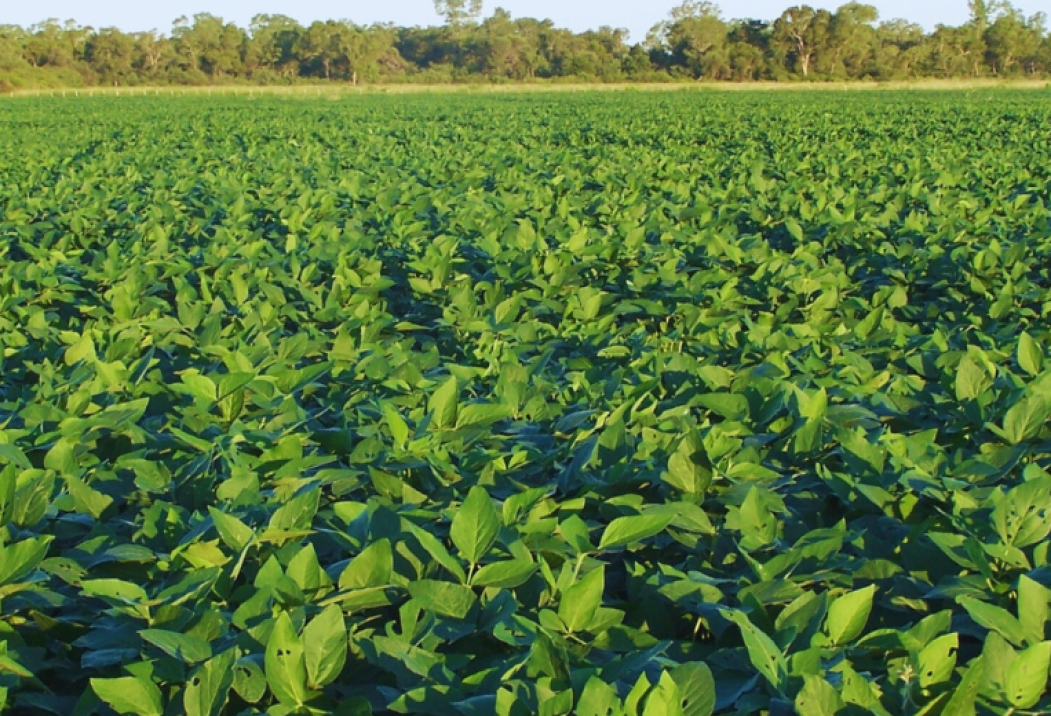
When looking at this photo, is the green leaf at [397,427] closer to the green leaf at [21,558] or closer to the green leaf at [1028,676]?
the green leaf at [21,558]

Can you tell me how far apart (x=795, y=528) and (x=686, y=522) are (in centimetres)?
30

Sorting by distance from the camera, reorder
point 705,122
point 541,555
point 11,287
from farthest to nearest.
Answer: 1. point 705,122
2. point 11,287
3. point 541,555

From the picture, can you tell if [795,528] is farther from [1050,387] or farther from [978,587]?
[1050,387]

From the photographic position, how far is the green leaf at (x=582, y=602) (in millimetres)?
1450

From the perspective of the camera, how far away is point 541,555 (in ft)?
5.65

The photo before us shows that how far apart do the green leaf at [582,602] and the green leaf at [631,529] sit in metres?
0.18

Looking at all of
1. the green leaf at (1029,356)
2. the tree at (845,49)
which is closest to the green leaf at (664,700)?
the green leaf at (1029,356)

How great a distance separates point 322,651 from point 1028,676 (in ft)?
3.19

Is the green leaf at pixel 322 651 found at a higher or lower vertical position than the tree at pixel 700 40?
lower

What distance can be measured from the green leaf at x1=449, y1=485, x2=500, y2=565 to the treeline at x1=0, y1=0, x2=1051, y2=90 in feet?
239

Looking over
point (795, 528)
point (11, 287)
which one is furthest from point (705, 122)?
point (795, 528)

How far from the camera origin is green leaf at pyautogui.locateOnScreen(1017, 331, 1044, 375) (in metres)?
2.66

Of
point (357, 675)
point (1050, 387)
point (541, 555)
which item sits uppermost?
point (1050, 387)

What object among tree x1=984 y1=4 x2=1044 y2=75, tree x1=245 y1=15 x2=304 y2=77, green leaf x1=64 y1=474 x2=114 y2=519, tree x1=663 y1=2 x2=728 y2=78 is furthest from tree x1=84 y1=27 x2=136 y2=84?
green leaf x1=64 y1=474 x2=114 y2=519
